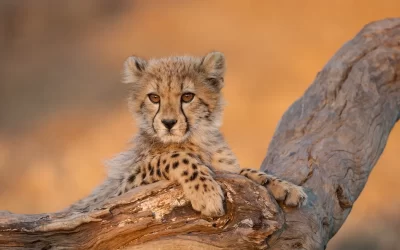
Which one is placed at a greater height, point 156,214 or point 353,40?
point 353,40

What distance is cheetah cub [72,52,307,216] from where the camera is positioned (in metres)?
2.47

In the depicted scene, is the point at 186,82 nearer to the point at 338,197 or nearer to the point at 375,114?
the point at 338,197

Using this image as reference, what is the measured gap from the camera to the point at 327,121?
3.32 m

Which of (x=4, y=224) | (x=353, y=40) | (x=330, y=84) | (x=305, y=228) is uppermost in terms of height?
(x=353, y=40)

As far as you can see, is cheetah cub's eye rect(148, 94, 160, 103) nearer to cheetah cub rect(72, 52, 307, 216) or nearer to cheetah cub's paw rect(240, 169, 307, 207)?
cheetah cub rect(72, 52, 307, 216)

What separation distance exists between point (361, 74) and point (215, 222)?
1484mm

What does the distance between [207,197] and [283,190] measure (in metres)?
0.34

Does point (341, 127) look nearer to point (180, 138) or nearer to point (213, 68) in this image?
point (213, 68)

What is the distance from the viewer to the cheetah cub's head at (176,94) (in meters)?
2.65

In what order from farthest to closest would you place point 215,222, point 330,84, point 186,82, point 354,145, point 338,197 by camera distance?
point 330,84, point 354,145, point 338,197, point 186,82, point 215,222

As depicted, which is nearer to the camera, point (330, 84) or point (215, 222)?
point (215, 222)

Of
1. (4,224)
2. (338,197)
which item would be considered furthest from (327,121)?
(4,224)

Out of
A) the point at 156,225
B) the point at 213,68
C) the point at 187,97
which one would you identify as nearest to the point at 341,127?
the point at 213,68

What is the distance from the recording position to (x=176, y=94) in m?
2.65
